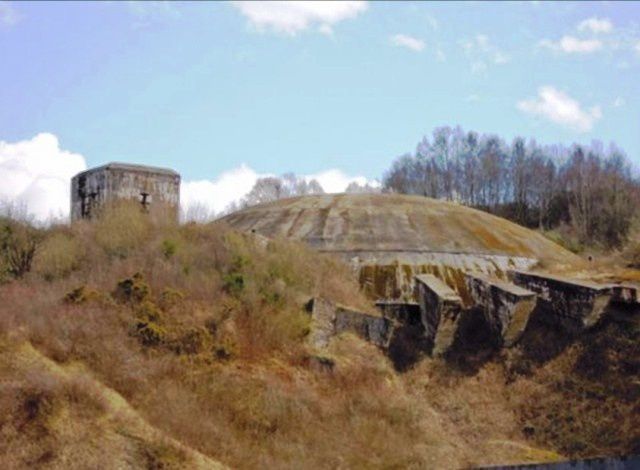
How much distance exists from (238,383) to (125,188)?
319 inches

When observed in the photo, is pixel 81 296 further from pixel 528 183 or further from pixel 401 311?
pixel 528 183

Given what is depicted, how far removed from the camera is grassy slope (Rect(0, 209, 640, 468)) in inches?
408

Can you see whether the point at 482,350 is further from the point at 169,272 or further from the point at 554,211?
the point at 554,211

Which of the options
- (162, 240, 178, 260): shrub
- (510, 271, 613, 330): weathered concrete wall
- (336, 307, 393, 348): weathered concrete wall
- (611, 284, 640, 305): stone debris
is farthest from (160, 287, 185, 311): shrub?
(611, 284, 640, 305): stone debris

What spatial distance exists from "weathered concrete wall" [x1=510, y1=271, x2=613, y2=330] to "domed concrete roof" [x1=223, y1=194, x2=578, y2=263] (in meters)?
4.16

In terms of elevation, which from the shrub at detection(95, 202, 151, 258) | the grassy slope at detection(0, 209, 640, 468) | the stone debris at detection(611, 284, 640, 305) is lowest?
the grassy slope at detection(0, 209, 640, 468)

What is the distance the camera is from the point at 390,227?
20156mm

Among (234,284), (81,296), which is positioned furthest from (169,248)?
(81,296)

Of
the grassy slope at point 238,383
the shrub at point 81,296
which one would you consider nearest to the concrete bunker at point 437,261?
the grassy slope at point 238,383

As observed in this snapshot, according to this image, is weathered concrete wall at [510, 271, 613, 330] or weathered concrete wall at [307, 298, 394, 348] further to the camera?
weathered concrete wall at [307, 298, 394, 348]

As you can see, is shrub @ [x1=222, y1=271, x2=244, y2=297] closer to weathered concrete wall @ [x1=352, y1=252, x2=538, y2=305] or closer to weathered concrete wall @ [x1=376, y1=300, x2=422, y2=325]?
weathered concrete wall @ [x1=376, y1=300, x2=422, y2=325]

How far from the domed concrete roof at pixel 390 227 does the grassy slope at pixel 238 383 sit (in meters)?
3.71

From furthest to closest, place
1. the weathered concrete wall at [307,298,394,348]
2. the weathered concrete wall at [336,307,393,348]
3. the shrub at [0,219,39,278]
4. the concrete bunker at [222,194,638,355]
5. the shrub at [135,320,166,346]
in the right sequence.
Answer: the shrub at [0,219,39,278] → the weathered concrete wall at [336,307,393,348] → the weathered concrete wall at [307,298,394,348] → the concrete bunker at [222,194,638,355] → the shrub at [135,320,166,346]

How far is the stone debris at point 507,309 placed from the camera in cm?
1427
